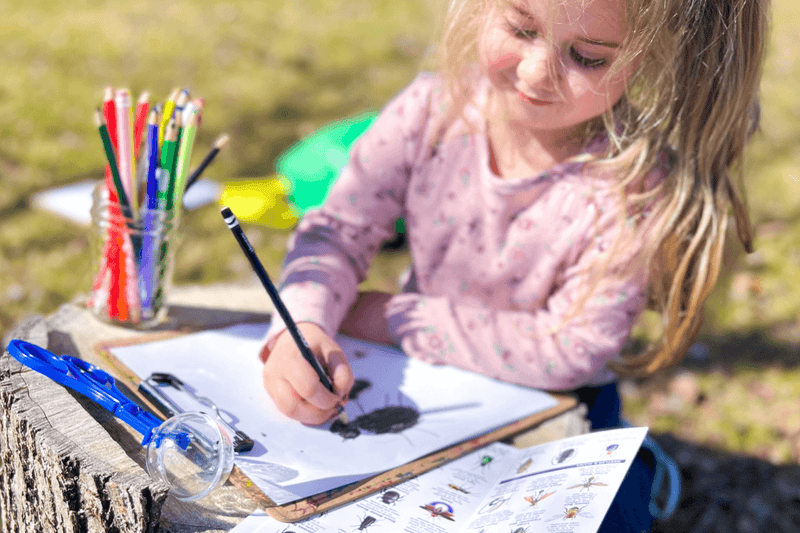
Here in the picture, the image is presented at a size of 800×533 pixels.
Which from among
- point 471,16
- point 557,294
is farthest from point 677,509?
point 471,16

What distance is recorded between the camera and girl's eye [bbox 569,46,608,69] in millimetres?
844

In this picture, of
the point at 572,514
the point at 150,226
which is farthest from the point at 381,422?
the point at 150,226

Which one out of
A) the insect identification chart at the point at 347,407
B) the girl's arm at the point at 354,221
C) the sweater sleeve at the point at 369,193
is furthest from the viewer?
the sweater sleeve at the point at 369,193

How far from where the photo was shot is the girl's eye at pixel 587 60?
844mm

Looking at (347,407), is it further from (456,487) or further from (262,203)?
(262,203)

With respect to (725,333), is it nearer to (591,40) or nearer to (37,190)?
(591,40)

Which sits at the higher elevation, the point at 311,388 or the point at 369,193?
the point at 369,193

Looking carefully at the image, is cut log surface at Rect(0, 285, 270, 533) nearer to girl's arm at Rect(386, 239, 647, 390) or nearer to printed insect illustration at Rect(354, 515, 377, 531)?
printed insect illustration at Rect(354, 515, 377, 531)

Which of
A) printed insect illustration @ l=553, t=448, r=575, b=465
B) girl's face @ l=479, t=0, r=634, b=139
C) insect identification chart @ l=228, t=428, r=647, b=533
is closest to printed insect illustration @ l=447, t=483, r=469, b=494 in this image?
insect identification chart @ l=228, t=428, r=647, b=533

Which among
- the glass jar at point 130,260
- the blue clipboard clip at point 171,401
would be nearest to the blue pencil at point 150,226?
the glass jar at point 130,260

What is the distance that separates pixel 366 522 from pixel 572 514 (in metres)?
0.19

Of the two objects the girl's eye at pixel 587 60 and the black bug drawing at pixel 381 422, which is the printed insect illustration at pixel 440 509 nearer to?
the black bug drawing at pixel 381 422

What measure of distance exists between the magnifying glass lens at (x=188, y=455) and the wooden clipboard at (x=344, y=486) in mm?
54

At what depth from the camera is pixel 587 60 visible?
851mm
